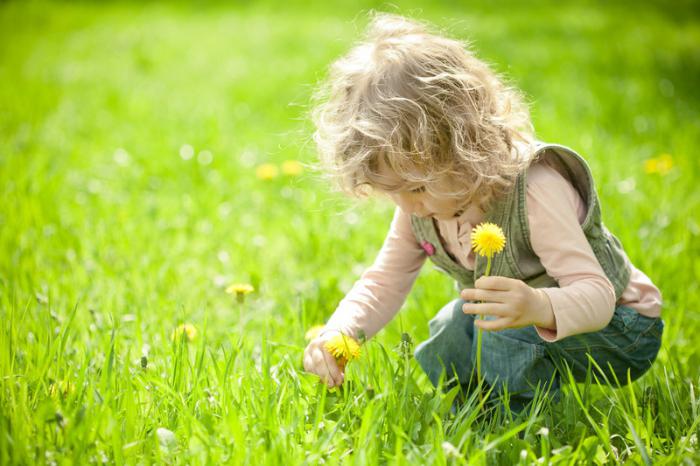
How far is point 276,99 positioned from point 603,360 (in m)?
3.65

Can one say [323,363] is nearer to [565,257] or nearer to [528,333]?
[528,333]

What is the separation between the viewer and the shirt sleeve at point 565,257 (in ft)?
4.83

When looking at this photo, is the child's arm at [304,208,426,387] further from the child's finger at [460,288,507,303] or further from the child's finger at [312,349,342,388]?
the child's finger at [460,288,507,303]

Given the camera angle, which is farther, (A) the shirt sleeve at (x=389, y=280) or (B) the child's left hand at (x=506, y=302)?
(A) the shirt sleeve at (x=389, y=280)

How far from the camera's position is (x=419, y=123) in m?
1.51

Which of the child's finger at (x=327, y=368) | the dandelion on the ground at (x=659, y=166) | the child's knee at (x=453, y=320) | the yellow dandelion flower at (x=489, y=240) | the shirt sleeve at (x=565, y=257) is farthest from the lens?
the dandelion on the ground at (x=659, y=166)

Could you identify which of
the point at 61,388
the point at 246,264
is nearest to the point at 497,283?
the point at 61,388

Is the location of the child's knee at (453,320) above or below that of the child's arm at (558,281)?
below

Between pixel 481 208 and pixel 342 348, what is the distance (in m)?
0.45

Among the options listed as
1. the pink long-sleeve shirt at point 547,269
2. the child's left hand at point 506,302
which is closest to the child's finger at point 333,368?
the pink long-sleeve shirt at point 547,269

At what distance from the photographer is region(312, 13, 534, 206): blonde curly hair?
1.51m

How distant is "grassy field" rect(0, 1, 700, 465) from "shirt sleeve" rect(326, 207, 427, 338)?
0.08 m

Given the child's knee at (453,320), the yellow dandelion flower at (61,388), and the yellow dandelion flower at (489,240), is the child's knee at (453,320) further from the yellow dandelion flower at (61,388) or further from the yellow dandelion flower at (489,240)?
the yellow dandelion flower at (61,388)

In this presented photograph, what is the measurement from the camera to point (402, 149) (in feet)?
4.94
